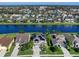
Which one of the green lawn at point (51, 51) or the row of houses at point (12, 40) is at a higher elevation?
the row of houses at point (12, 40)

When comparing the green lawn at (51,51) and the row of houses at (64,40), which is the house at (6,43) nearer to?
the green lawn at (51,51)

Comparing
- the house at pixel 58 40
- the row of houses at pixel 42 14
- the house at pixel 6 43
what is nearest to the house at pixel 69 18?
the row of houses at pixel 42 14

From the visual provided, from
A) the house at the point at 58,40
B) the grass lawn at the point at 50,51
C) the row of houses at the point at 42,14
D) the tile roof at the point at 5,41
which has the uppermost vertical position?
the row of houses at the point at 42,14

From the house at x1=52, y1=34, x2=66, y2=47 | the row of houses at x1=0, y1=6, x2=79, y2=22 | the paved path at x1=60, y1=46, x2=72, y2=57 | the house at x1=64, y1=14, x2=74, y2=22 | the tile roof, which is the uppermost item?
the row of houses at x1=0, y1=6, x2=79, y2=22

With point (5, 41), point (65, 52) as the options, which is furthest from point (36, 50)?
point (5, 41)

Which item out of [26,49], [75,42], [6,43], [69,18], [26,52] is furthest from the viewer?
[69,18]

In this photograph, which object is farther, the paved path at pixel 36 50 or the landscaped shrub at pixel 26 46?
the landscaped shrub at pixel 26 46

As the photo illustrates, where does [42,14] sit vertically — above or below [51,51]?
above

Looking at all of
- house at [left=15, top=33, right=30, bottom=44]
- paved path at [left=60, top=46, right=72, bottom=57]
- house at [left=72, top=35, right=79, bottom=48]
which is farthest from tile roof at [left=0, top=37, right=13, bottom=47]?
house at [left=72, top=35, right=79, bottom=48]

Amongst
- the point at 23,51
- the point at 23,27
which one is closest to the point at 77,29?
the point at 23,27

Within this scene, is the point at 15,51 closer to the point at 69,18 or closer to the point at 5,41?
the point at 5,41

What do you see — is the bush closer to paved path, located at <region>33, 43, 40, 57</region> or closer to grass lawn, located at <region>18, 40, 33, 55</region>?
paved path, located at <region>33, 43, 40, 57</region>
